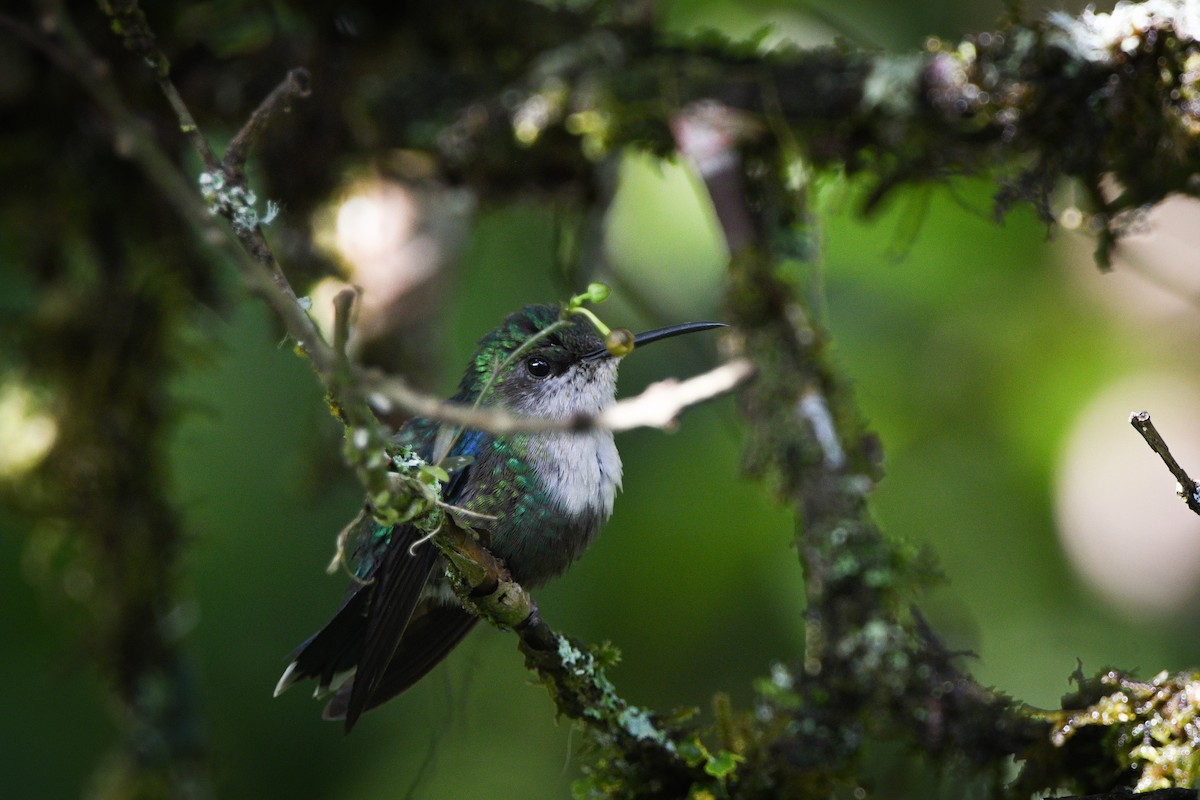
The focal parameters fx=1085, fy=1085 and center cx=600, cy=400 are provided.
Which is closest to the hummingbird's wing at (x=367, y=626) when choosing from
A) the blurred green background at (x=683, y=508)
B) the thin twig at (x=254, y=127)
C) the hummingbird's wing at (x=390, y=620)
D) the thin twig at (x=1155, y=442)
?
the hummingbird's wing at (x=390, y=620)

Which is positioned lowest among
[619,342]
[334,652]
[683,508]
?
[619,342]

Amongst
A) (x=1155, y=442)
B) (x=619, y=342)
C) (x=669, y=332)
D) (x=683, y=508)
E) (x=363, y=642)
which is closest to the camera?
(x=1155, y=442)

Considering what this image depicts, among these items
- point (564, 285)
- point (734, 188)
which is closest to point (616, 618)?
point (564, 285)

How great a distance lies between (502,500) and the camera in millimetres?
2990

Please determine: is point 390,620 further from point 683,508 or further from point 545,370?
point 683,508

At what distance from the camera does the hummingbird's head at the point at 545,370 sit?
129 inches

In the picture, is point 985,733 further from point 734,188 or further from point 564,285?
point 564,285

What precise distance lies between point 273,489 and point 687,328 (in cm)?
378

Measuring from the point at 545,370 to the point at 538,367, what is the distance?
0.08ft

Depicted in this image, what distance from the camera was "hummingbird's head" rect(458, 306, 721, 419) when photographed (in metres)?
3.27

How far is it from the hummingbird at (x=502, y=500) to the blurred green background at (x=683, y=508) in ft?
4.07

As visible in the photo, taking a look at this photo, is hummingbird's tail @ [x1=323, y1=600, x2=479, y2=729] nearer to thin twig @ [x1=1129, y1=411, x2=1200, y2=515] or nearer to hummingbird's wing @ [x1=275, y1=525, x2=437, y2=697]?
hummingbird's wing @ [x1=275, y1=525, x2=437, y2=697]

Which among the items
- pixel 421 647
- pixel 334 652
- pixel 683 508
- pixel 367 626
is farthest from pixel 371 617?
pixel 683 508

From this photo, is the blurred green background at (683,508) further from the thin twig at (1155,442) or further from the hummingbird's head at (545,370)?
the thin twig at (1155,442)
